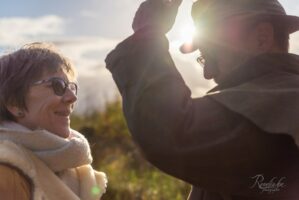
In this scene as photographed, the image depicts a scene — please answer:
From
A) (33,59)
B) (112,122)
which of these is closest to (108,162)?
(112,122)

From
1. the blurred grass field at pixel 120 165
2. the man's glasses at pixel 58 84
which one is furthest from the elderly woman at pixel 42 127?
the blurred grass field at pixel 120 165

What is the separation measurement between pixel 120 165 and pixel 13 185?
8.07m

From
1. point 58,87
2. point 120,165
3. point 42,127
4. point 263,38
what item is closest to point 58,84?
Result: point 58,87

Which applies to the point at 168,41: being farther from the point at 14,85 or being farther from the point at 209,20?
the point at 14,85

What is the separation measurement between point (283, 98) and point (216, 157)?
11.3 inches

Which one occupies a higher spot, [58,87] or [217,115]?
[217,115]

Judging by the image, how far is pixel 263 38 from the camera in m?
2.44

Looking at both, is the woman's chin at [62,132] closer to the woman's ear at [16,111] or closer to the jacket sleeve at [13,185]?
the woman's ear at [16,111]

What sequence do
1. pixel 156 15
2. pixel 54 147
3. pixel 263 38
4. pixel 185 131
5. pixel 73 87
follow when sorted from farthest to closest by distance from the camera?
pixel 73 87 < pixel 54 147 < pixel 263 38 < pixel 156 15 < pixel 185 131

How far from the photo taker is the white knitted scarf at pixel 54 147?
8.50ft

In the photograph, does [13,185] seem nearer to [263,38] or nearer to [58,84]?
[58,84]

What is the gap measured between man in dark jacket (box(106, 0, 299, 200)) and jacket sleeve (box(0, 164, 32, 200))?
461 millimetres

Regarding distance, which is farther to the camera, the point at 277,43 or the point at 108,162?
the point at 108,162

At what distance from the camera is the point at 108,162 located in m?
10.5
